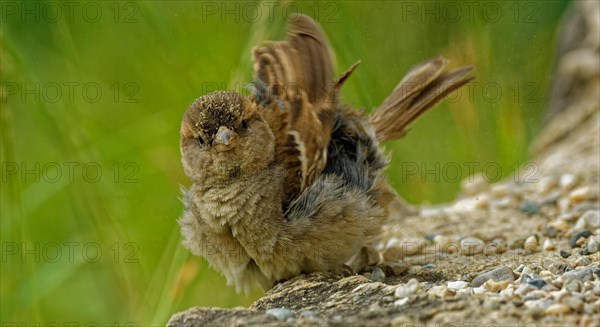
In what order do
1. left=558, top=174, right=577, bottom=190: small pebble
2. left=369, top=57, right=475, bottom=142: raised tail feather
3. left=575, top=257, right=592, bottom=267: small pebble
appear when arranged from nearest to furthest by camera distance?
left=575, top=257, right=592, bottom=267: small pebble
left=369, top=57, right=475, bottom=142: raised tail feather
left=558, top=174, right=577, bottom=190: small pebble

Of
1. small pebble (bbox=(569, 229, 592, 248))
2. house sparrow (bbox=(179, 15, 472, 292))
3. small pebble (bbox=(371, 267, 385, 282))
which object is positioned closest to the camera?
house sparrow (bbox=(179, 15, 472, 292))

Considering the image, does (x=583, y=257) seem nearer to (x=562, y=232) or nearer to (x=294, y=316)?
(x=562, y=232)

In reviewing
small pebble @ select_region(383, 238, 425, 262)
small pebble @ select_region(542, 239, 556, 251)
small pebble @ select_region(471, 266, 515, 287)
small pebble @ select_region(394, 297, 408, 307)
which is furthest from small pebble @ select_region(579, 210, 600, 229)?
small pebble @ select_region(394, 297, 408, 307)

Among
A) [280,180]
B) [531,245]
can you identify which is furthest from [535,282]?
[280,180]

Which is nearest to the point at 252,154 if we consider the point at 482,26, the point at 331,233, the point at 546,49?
the point at 331,233

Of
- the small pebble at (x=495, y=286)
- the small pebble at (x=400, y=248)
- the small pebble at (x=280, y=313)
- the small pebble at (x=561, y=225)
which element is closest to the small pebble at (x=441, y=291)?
the small pebble at (x=495, y=286)

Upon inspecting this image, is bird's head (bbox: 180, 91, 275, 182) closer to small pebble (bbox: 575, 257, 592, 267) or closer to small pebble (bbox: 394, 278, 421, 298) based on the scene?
small pebble (bbox: 394, 278, 421, 298)
